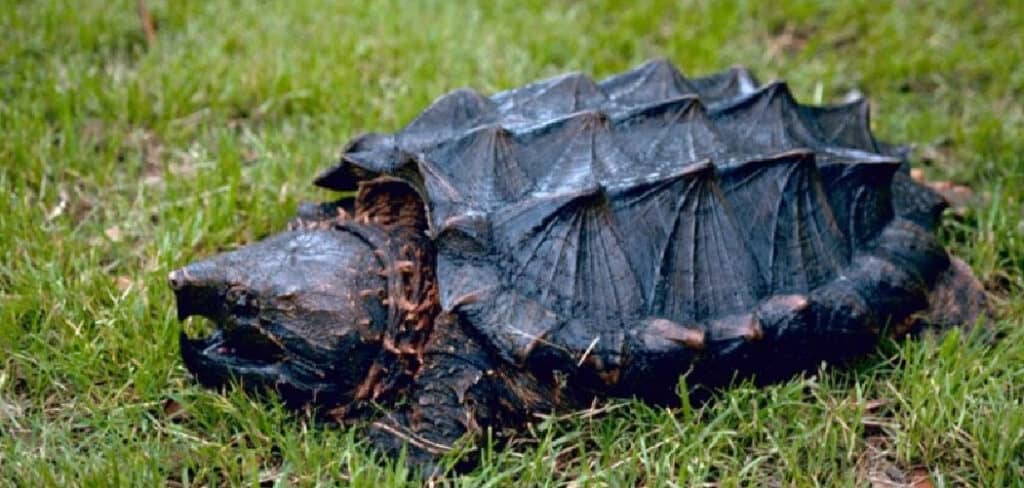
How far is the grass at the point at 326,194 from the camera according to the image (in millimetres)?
2418

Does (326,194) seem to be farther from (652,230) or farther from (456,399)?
(652,230)

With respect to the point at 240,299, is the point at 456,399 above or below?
below

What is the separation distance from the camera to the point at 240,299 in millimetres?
2416

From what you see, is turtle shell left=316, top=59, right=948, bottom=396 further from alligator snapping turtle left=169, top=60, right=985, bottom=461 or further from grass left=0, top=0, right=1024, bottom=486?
grass left=0, top=0, right=1024, bottom=486

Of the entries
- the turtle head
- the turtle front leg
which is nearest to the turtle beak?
the turtle head

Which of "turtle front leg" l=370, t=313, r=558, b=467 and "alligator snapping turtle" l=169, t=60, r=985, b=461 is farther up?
"alligator snapping turtle" l=169, t=60, r=985, b=461

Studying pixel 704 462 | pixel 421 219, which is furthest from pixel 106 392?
pixel 704 462

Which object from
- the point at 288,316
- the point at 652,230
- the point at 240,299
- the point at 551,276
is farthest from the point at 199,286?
the point at 652,230

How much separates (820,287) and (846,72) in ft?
6.47

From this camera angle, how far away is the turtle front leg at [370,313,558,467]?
96.4 inches

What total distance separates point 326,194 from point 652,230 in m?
1.23

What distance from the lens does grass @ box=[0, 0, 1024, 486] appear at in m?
2.42

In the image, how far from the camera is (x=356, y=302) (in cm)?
249

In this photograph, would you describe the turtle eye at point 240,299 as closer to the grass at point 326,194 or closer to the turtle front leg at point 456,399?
the grass at point 326,194
